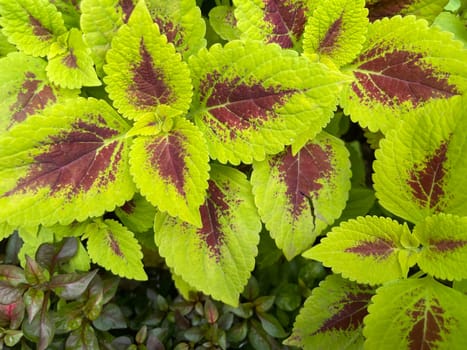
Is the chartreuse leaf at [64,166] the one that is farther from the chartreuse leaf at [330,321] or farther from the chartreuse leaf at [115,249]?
the chartreuse leaf at [330,321]

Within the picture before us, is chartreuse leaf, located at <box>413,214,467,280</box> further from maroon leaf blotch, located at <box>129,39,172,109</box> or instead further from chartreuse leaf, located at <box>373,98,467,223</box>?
maroon leaf blotch, located at <box>129,39,172,109</box>

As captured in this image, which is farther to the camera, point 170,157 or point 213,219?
point 213,219

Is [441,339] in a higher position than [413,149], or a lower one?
lower

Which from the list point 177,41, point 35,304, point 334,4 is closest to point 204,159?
point 177,41

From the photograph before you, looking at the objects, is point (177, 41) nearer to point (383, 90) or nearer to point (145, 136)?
point (145, 136)

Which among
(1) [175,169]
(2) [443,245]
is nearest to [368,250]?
(2) [443,245]

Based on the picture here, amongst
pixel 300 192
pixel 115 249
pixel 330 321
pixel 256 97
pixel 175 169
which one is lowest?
pixel 330 321

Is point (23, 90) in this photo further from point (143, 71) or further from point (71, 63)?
point (143, 71)
